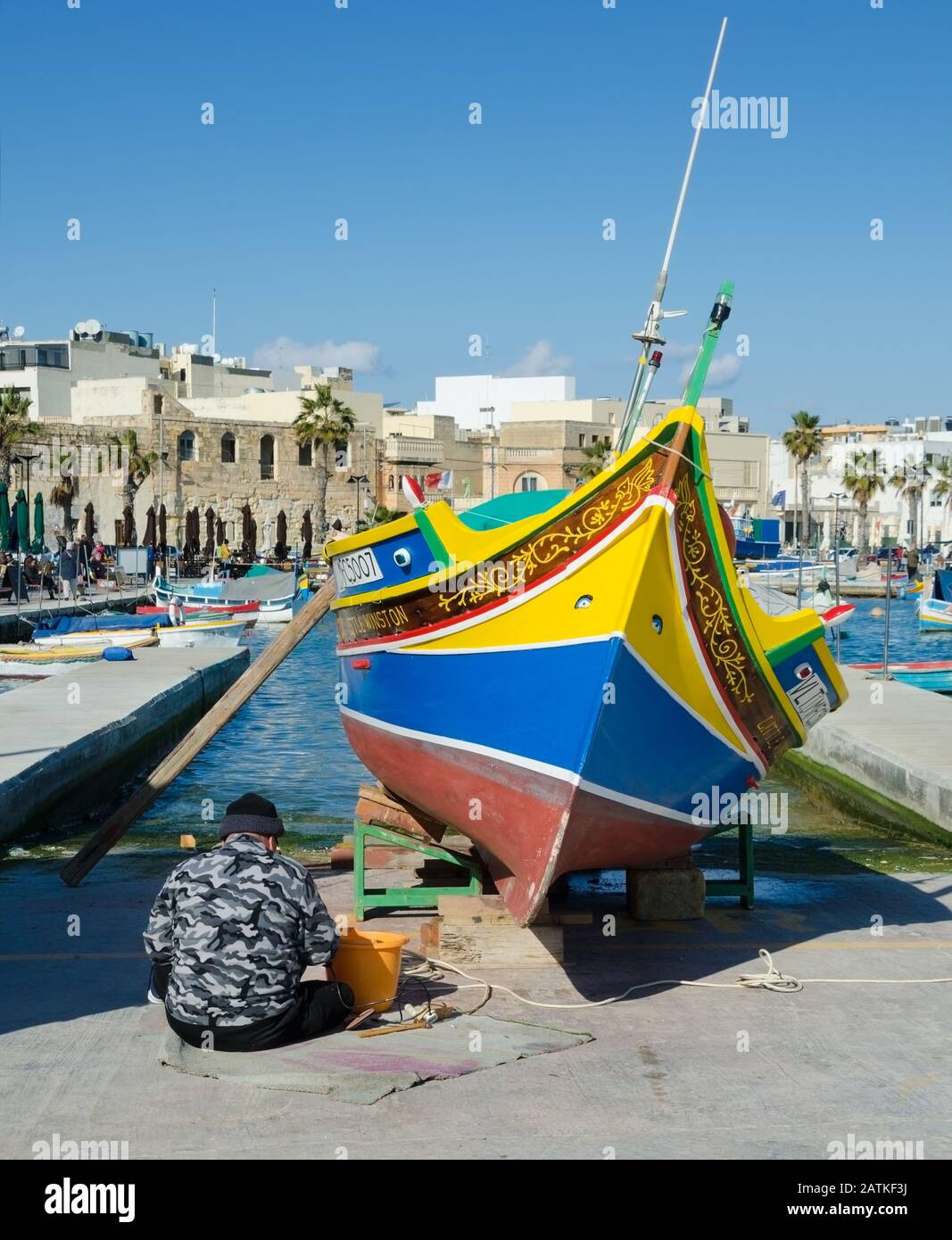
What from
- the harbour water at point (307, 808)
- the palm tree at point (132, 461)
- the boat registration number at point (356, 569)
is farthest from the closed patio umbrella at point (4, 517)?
the palm tree at point (132, 461)

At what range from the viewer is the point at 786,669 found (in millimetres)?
9297

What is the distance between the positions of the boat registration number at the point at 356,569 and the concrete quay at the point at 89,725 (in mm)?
3689

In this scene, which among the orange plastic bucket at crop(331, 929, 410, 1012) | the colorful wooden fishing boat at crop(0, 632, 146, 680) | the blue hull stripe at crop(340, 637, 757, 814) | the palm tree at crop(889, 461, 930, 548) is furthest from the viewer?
the palm tree at crop(889, 461, 930, 548)

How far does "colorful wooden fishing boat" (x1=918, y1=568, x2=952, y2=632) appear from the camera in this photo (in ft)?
146

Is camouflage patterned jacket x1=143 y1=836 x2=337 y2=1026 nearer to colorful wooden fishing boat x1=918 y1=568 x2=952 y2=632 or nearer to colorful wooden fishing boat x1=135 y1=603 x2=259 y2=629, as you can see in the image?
colorful wooden fishing boat x1=135 y1=603 x2=259 y2=629

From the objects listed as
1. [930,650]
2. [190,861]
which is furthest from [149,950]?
[930,650]

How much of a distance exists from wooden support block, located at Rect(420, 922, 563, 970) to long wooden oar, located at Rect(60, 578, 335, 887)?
299 centimetres

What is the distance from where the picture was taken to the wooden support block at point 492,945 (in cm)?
834

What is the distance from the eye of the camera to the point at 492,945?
27.9ft

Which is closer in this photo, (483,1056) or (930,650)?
(483,1056)

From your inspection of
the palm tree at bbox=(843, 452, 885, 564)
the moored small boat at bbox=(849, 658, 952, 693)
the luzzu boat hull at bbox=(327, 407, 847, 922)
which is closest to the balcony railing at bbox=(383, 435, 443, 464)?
→ the palm tree at bbox=(843, 452, 885, 564)
